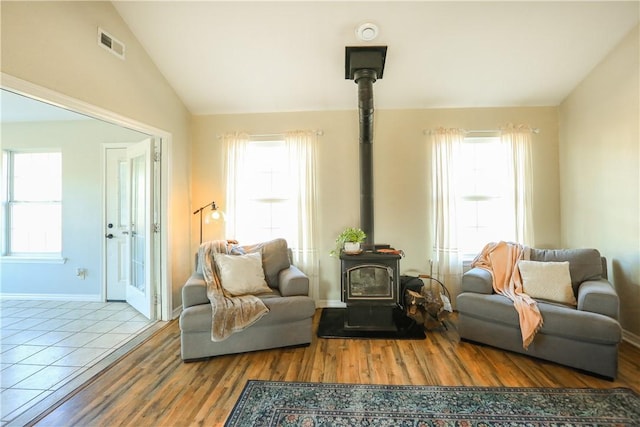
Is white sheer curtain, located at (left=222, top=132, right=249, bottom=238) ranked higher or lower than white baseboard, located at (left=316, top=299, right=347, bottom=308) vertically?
higher

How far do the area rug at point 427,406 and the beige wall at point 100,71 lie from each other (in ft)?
6.42

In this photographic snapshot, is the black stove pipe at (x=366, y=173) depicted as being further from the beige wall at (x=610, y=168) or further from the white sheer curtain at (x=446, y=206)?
the beige wall at (x=610, y=168)

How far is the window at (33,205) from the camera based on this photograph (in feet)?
12.5

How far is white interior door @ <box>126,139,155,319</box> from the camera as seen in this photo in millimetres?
3004

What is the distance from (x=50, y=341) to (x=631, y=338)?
5305mm

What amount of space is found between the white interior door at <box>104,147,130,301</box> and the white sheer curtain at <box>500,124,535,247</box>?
4822 mm

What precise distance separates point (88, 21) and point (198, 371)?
9.21 ft

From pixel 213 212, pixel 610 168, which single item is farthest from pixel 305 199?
pixel 610 168

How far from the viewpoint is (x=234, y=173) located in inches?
135

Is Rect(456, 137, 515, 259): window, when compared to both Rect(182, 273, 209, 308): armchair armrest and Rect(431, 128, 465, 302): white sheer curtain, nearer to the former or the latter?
Rect(431, 128, 465, 302): white sheer curtain

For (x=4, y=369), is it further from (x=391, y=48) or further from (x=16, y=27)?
(x=391, y=48)

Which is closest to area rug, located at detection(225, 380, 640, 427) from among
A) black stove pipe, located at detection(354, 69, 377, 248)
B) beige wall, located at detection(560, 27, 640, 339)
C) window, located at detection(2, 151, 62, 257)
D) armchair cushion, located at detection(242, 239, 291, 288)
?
armchair cushion, located at detection(242, 239, 291, 288)

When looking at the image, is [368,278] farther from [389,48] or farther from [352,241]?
[389,48]

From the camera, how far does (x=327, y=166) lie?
3.47 metres
